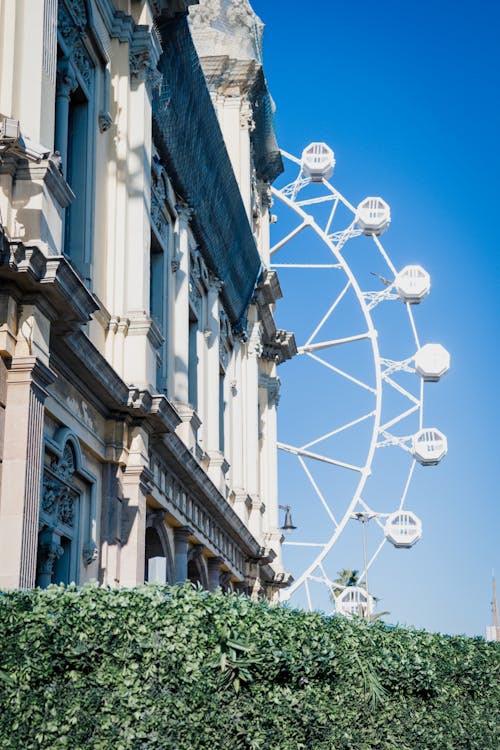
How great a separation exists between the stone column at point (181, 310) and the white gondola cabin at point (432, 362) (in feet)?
78.2

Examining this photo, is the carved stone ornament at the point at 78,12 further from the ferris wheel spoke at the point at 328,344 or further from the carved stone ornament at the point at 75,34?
the ferris wheel spoke at the point at 328,344

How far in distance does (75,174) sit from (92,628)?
9895 mm

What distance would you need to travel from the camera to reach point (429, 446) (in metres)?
49.3

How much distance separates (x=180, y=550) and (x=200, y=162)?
8991mm

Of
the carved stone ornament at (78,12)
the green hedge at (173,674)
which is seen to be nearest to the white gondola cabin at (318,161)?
the carved stone ornament at (78,12)

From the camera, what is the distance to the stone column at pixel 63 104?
59.0 ft

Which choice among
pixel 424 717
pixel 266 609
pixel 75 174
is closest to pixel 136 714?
pixel 266 609

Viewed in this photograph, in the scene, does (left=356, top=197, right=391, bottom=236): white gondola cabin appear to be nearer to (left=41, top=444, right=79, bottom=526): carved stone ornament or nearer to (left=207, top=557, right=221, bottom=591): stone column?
(left=207, top=557, right=221, bottom=591): stone column

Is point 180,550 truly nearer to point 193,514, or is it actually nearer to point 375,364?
point 193,514

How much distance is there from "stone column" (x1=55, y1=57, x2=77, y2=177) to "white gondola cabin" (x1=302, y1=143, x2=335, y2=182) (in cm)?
3527

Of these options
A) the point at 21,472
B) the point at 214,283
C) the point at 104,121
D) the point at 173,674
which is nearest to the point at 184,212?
the point at 214,283

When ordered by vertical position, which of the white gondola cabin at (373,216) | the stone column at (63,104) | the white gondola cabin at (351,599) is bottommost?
the white gondola cabin at (351,599)

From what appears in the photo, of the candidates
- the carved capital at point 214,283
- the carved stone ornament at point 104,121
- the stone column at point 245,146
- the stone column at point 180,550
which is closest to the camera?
the carved stone ornament at point 104,121

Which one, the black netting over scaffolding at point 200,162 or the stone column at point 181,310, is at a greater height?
the black netting over scaffolding at point 200,162
